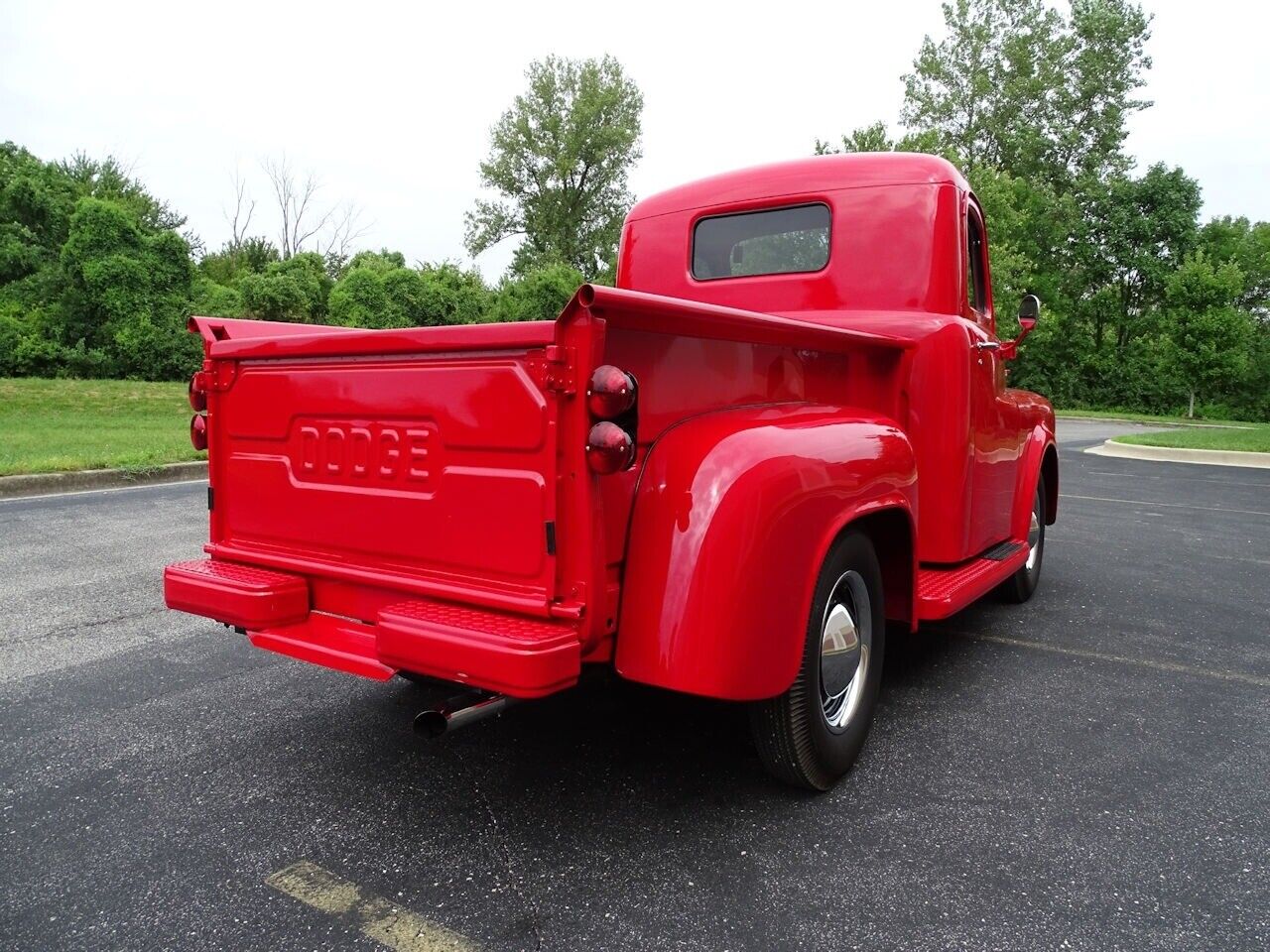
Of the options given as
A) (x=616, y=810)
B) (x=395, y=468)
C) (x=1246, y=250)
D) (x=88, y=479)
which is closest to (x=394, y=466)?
(x=395, y=468)

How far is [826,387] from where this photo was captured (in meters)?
3.15

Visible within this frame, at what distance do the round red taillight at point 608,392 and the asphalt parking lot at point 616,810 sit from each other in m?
1.23

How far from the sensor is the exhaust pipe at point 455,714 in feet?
7.14

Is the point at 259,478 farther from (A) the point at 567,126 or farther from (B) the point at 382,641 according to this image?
(A) the point at 567,126

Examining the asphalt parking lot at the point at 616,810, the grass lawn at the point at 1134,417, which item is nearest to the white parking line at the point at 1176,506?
the asphalt parking lot at the point at 616,810

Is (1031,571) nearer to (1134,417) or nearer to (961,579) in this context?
(961,579)

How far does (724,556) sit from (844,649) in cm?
81

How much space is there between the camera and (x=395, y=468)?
8.29ft

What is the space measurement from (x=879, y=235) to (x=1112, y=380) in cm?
3862

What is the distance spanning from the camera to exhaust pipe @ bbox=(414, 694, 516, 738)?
2176 mm

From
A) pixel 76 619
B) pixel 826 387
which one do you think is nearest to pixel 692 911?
pixel 826 387

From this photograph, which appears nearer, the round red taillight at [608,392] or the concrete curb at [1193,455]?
the round red taillight at [608,392]

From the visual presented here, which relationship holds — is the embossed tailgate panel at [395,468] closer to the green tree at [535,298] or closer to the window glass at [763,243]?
the window glass at [763,243]

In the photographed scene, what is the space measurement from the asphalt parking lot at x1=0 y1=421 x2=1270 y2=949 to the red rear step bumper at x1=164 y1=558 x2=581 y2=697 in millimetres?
518
